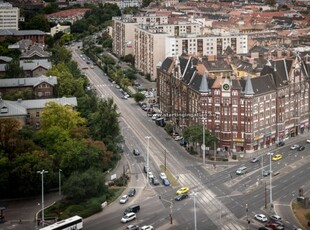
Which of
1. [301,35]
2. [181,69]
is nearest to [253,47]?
[301,35]

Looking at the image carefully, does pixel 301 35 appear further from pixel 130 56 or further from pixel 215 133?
pixel 215 133

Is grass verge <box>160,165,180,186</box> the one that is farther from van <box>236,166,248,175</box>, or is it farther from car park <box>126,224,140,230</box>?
car park <box>126,224,140,230</box>

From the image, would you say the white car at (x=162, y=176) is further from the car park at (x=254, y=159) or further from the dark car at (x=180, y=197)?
the car park at (x=254, y=159)

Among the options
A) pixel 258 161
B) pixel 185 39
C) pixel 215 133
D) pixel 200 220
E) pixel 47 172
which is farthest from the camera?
pixel 185 39

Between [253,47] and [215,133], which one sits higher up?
[253,47]

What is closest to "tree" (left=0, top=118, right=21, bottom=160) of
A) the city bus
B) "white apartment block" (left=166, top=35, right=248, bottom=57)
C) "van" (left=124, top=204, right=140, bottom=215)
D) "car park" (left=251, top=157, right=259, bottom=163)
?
the city bus

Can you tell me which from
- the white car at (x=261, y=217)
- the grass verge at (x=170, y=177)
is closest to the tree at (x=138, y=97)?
the grass verge at (x=170, y=177)

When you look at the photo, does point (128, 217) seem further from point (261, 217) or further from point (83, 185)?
point (261, 217)

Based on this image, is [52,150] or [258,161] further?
[258,161]
